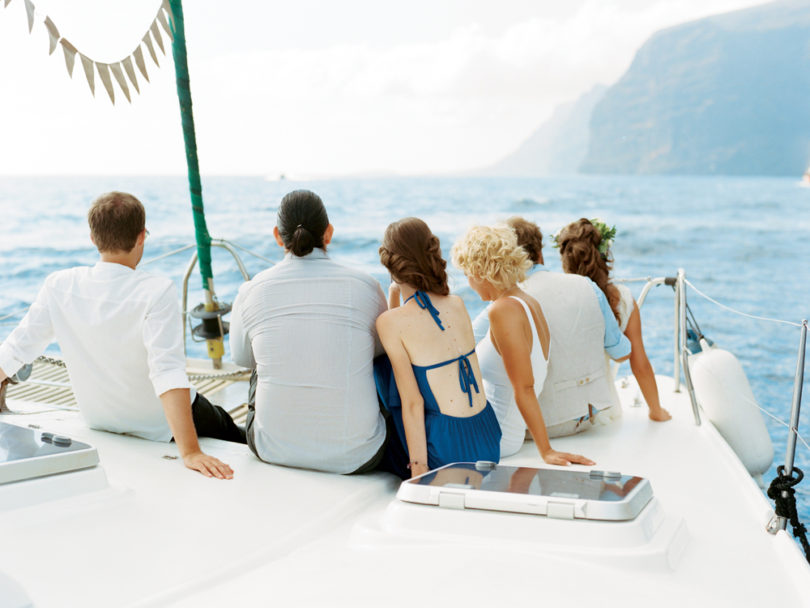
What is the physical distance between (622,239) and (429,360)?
66.6ft

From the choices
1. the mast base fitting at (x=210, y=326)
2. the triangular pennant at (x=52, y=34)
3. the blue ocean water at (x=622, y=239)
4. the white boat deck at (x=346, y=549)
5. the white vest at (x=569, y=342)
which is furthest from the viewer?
the blue ocean water at (x=622, y=239)

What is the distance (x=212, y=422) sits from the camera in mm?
2295

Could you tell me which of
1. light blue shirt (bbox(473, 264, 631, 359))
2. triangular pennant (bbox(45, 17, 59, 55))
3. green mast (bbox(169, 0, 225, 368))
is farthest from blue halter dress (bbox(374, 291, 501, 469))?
green mast (bbox(169, 0, 225, 368))

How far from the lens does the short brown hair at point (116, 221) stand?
200cm

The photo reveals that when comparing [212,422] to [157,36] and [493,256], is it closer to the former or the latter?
[493,256]

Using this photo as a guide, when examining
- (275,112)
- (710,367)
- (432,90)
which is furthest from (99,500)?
(432,90)

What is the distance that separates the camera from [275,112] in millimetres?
34812

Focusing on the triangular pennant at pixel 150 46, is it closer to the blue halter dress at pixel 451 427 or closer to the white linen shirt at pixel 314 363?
the white linen shirt at pixel 314 363

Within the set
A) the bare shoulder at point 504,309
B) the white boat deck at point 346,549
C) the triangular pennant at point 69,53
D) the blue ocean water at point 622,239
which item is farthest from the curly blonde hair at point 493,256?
the blue ocean water at point 622,239

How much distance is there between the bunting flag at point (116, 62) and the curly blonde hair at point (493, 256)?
1023mm

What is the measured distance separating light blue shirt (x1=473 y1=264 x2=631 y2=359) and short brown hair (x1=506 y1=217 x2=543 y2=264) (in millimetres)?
65

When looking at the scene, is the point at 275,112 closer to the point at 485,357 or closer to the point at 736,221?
the point at 736,221

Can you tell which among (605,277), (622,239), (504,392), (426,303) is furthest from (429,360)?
(622,239)

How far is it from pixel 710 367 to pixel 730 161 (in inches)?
1819
